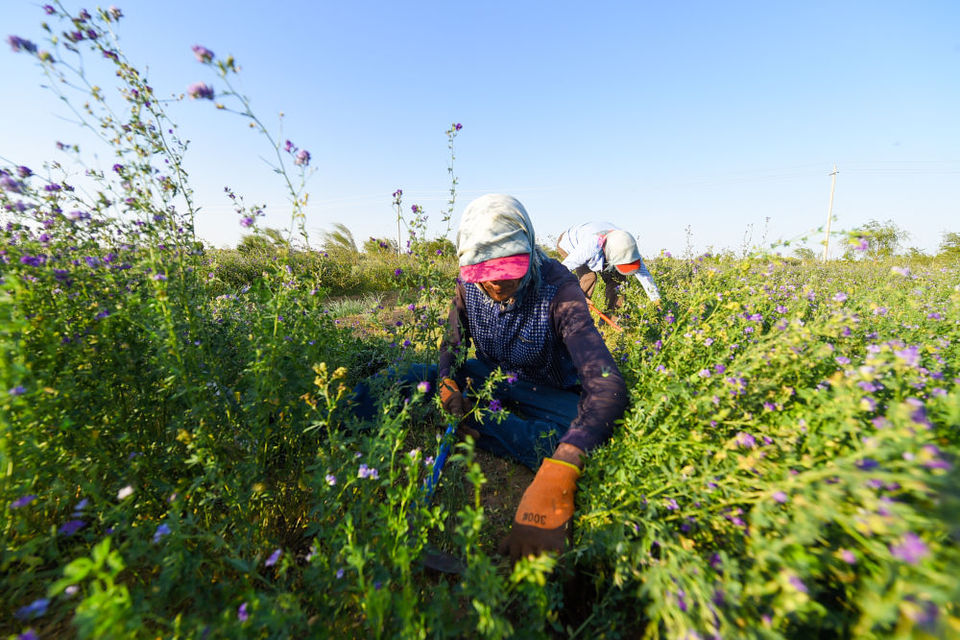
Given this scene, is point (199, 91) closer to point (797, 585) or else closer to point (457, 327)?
point (457, 327)

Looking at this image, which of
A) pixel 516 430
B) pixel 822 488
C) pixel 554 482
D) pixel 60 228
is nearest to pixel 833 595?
pixel 822 488

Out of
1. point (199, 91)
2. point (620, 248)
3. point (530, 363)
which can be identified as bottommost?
point (530, 363)

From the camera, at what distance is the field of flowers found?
2.18ft

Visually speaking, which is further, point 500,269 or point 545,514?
point 500,269

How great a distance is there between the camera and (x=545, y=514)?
4.30 ft

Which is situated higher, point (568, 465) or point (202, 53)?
point (202, 53)

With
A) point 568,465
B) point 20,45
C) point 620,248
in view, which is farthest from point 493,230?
point 620,248

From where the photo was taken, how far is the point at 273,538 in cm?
139

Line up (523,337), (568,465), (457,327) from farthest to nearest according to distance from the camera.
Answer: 1. (457,327)
2. (523,337)
3. (568,465)

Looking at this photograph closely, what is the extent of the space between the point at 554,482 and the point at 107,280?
195 centimetres

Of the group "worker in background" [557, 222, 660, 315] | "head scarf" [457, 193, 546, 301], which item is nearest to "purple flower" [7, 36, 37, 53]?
"head scarf" [457, 193, 546, 301]

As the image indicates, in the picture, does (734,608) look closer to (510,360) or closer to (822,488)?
(822,488)

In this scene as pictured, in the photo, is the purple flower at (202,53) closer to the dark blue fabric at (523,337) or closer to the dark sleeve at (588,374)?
the dark blue fabric at (523,337)

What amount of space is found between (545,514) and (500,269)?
3.75ft
